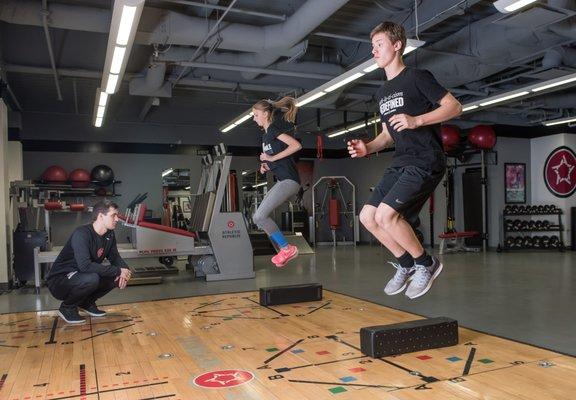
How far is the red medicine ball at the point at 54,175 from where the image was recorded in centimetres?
1219

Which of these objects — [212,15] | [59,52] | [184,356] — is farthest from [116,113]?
[184,356]

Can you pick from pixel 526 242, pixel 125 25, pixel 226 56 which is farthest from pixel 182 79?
pixel 526 242

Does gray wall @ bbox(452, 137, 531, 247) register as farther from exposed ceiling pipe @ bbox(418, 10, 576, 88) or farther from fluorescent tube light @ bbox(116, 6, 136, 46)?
fluorescent tube light @ bbox(116, 6, 136, 46)

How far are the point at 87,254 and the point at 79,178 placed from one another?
846 cm

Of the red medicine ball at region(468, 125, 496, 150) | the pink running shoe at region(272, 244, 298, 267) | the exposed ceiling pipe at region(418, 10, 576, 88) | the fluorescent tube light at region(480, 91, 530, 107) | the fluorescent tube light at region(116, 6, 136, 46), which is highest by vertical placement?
the exposed ceiling pipe at region(418, 10, 576, 88)

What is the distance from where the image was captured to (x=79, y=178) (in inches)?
487

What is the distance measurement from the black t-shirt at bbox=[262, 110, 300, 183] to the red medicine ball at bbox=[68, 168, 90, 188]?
9804mm

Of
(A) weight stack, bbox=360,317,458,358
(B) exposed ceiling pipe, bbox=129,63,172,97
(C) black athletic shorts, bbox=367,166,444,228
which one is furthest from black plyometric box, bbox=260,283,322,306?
(B) exposed ceiling pipe, bbox=129,63,172,97

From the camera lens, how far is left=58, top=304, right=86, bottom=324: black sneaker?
4.84 m

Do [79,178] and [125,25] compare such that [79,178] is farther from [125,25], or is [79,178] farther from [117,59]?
[125,25]

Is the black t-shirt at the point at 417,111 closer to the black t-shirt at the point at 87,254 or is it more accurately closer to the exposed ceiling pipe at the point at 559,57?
the black t-shirt at the point at 87,254

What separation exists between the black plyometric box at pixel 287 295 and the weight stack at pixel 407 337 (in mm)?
2012

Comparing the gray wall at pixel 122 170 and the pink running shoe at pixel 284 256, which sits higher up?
the gray wall at pixel 122 170

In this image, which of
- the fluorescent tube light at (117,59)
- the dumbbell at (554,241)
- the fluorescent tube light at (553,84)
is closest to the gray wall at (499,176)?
the dumbbell at (554,241)
